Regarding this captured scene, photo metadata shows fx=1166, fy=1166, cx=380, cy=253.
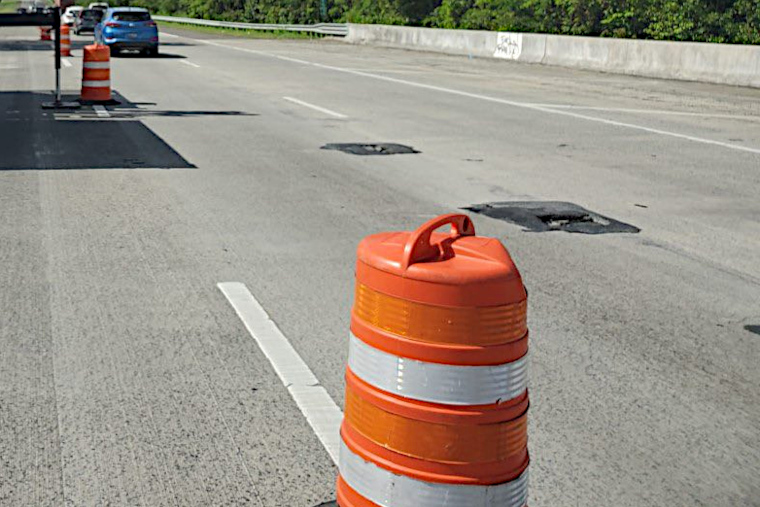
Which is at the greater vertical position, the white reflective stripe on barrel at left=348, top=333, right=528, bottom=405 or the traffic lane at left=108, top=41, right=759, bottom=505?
the white reflective stripe on barrel at left=348, top=333, right=528, bottom=405

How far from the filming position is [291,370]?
5.35m

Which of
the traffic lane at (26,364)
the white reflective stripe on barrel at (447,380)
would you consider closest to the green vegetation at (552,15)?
the traffic lane at (26,364)

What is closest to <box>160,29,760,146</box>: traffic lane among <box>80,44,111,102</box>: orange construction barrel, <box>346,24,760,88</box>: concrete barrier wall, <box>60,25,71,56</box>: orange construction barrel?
<box>346,24,760,88</box>: concrete barrier wall

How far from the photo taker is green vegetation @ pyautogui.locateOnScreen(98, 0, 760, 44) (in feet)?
175

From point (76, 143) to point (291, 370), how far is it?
9371 millimetres

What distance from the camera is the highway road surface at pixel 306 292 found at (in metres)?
4.30

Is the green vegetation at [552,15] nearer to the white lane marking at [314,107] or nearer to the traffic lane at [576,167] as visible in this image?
the white lane marking at [314,107]

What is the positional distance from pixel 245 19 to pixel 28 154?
87.1 meters

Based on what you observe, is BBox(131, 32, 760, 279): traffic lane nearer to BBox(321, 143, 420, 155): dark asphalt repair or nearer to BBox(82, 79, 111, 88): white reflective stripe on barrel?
BBox(321, 143, 420, 155): dark asphalt repair

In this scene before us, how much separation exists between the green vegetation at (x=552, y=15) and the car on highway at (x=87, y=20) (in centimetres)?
1418

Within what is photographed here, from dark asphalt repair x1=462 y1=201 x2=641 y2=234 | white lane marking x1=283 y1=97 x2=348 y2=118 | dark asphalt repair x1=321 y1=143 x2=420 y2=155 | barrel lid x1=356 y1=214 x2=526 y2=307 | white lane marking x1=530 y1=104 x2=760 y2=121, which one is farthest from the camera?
white lane marking x1=530 y1=104 x2=760 y2=121

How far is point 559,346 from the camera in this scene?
586 centimetres

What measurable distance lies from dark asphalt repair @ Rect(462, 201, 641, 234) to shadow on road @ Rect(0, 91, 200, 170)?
12.4ft

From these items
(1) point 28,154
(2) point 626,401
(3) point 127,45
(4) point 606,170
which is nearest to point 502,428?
(2) point 626,401
